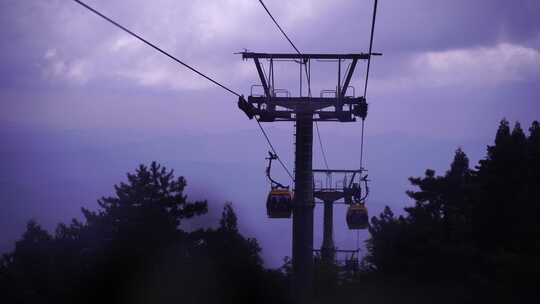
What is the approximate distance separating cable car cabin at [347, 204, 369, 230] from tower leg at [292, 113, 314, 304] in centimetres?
901

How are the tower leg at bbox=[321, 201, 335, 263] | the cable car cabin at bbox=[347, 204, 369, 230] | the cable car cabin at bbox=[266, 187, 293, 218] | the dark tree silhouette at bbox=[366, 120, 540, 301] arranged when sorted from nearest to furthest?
the cable car cabin at bbox=[266, 187, 293, 218] < the cable car cabin at bbox=[347, 204, 369, 230] < the dark tree silhouette at bbox=[366, 120, 540, 301] < the tower leg at bbox=[321, 201, 335, 263]

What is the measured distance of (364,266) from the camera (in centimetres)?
5622

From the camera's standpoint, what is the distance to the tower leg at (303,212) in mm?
21797

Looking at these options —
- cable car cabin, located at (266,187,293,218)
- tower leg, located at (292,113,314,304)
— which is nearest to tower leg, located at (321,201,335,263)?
cable car cabin, located at (266,187,293,218)

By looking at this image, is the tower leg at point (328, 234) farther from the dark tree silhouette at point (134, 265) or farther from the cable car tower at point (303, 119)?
the cable car tower at point (303, 119)

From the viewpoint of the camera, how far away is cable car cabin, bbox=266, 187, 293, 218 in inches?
910

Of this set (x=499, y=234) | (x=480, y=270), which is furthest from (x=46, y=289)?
(x=499, y=234)

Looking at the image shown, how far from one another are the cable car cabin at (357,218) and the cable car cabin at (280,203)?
8.63 m

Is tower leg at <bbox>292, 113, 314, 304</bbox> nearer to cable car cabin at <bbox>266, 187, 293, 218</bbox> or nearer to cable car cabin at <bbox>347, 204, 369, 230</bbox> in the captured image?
cable car cabin at <bbox>266, 187, 293, 218</bbox>

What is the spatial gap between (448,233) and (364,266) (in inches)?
445


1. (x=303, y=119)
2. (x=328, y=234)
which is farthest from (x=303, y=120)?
(x=328, y=234)

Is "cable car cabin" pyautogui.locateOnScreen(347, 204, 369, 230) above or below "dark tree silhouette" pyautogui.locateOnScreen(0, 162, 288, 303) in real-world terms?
above

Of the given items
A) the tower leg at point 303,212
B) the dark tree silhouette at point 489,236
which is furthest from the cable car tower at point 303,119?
the dark tree silhouette at point 489,236

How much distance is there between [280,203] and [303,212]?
3.14 ft
